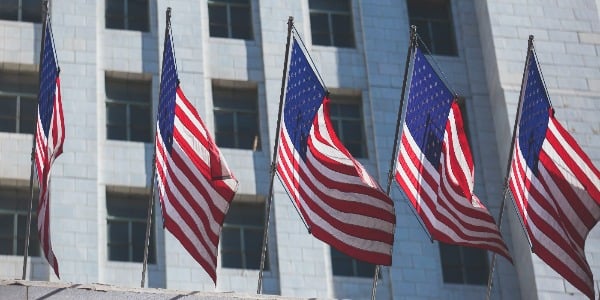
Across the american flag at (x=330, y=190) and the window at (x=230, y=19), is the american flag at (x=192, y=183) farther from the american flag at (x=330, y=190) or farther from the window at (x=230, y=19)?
the window at (x=230, y=19)

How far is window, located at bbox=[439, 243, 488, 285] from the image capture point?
43.1m

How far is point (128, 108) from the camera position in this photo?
4409 centimetres

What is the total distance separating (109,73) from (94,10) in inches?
58.9

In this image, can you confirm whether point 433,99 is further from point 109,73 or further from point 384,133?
point 109,73

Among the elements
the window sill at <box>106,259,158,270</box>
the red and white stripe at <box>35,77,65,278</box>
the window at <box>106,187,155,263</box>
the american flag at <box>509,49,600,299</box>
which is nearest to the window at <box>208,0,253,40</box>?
the window at <box>106,187,155,263</box>

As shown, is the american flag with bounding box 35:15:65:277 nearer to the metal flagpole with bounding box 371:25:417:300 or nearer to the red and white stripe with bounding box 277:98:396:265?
the red and white stripe with bounding box 277:98:396:265

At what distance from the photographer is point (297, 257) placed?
42.0m

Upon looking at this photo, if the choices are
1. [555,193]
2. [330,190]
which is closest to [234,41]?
[330,190]

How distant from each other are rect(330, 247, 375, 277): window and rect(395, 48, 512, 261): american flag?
5.19 metres

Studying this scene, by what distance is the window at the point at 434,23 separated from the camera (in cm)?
4653

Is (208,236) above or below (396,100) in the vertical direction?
below

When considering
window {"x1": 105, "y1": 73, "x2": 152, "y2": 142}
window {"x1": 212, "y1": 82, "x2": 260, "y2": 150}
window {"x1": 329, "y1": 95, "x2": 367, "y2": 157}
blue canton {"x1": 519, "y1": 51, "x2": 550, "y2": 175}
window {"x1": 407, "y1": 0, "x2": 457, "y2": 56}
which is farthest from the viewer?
window {"x1": 407, "y1": 0, "x2": 457, "y2": 56}

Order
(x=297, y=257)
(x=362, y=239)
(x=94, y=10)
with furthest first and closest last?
(x=94, y=10), (x=297, y=257), (x=362, y=239)

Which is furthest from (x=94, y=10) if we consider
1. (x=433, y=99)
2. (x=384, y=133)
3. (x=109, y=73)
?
(x=433, y=99)
